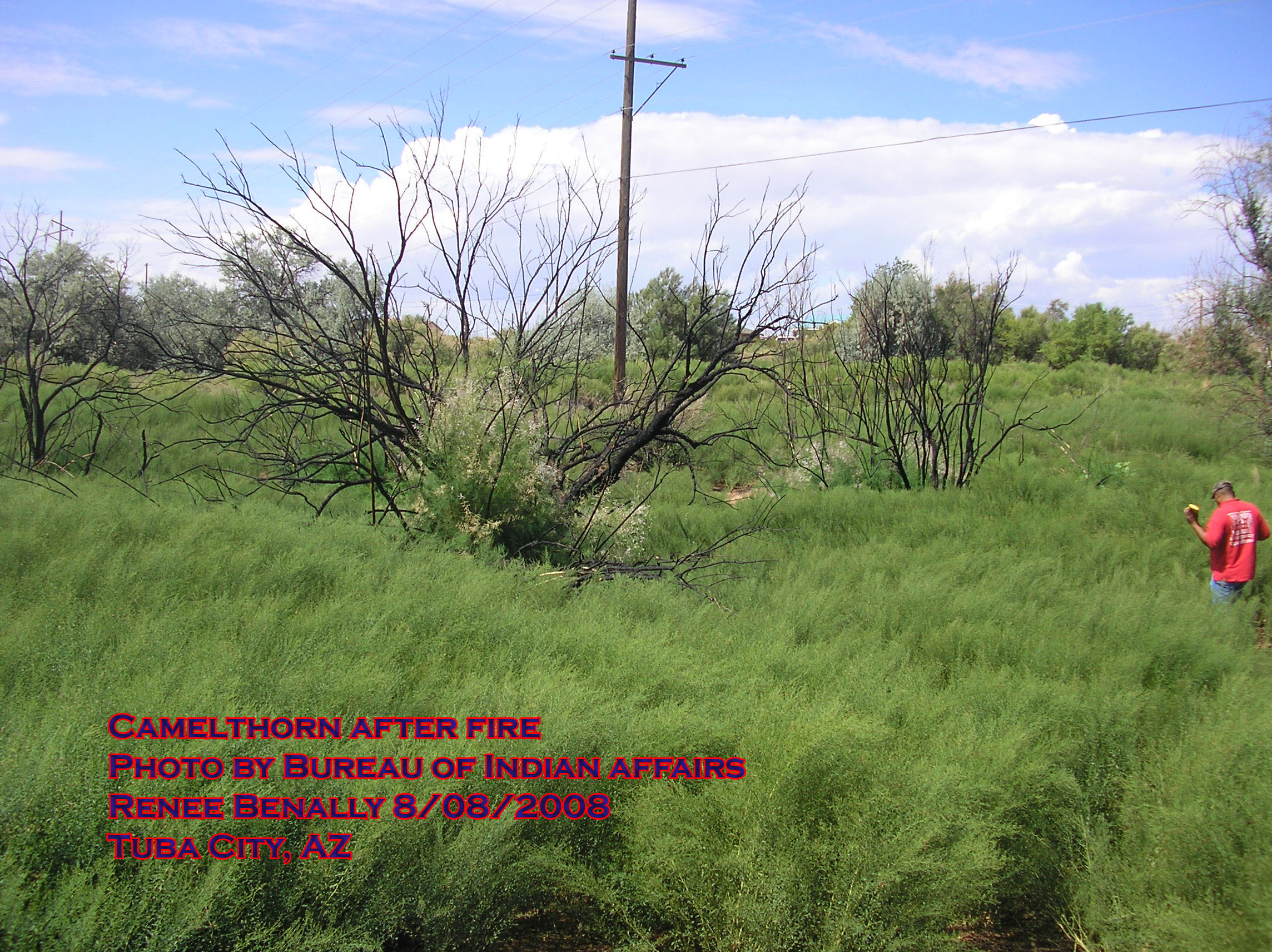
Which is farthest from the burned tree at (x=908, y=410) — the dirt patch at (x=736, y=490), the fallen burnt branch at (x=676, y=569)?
the fallen burnt branch at (x=676, y=569)

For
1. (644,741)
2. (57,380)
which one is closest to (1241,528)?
(644,741)

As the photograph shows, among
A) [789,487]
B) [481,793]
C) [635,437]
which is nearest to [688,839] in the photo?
[481,793]

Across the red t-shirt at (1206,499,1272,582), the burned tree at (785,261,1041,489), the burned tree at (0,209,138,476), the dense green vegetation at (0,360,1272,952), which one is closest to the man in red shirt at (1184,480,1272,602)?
the red t-shirt at (1206,499,1272,582)

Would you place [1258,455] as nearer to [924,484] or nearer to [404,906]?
[924,484]

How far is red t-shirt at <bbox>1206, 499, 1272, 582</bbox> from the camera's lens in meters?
8.10

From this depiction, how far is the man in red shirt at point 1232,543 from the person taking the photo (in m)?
8.09

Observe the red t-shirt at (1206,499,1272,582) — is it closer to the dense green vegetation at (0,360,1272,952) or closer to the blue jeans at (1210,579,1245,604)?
the blue jeans at (1210,579,1245,604)

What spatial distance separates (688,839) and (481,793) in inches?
33.9

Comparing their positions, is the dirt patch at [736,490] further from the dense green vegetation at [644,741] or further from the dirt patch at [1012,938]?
the dirt patch at [1012,938]

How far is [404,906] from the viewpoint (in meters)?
3.04

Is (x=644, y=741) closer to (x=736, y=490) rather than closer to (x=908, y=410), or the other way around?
(x=736, y=490)

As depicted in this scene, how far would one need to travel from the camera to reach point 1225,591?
8.16 metres

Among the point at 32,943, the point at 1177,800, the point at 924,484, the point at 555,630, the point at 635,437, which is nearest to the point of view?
the point at 32,943

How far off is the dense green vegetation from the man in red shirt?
72 centimetres
